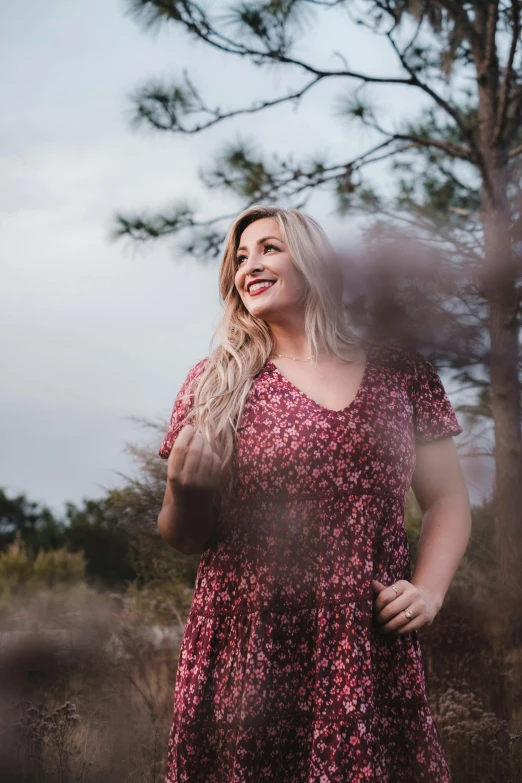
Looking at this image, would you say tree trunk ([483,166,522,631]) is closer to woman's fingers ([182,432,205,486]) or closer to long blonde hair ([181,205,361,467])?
long blonde hair ([181,205,361,467])

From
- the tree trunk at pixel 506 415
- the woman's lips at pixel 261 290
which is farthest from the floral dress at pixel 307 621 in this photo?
the tree trunk at pixel 506 415

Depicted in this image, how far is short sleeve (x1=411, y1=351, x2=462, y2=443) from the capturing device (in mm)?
1360

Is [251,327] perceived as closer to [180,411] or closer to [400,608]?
[180,411]

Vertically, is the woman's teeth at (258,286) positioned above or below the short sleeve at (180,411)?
above

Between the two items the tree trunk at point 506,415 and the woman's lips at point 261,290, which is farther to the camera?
the tree trunk at point 506,415

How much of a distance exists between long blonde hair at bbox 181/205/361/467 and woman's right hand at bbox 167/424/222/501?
175 mm

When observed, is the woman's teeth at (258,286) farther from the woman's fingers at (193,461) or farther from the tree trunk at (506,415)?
the tree trunk at (506,415)

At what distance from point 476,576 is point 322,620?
1673mm

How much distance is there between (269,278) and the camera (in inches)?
57.7

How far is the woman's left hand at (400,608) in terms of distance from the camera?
1.18 meters

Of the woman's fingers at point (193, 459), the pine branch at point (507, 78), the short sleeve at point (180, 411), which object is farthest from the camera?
the pine branch at point (507, 78)

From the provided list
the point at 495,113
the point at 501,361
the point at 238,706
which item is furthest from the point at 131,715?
the point at 495,113

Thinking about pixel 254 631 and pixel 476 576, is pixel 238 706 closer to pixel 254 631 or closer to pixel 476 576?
pixel 254 631

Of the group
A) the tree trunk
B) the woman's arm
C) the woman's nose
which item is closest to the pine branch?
the tree trunk
